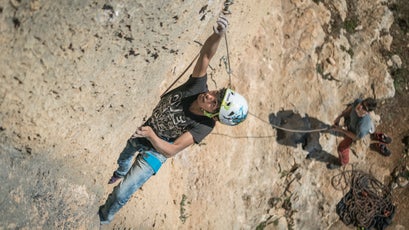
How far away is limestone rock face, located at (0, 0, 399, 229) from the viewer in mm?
3455

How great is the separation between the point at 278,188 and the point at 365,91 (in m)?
3.11

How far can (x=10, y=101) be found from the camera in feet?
11.3

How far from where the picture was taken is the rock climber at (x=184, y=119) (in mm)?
4082

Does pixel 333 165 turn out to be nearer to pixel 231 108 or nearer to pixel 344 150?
pixel 344 150

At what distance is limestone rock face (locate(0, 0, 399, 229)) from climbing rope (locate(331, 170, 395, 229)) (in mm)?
241

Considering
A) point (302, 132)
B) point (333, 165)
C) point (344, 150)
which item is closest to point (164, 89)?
point (302, 132)

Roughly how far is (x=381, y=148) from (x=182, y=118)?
6.64m

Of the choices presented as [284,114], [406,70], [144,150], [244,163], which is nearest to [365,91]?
[406,70]

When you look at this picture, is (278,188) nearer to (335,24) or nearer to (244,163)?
(244,163)

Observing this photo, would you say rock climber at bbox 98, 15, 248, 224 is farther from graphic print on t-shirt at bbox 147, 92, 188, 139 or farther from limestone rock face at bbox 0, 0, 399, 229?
limestone rock face at bbox 0, 0, 399, 229

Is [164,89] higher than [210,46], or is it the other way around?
[210,46]

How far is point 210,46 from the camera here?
4.18 meters

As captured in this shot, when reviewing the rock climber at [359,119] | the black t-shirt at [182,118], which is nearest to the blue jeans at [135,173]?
the black t-shirt at [182,118]

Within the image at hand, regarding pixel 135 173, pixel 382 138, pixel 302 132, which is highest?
pixel 135 173
